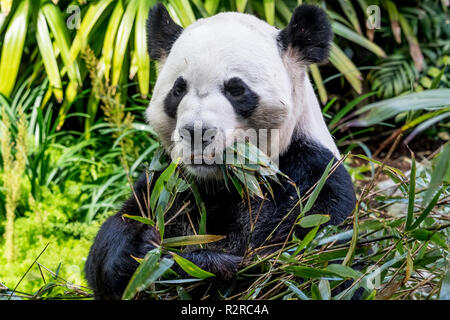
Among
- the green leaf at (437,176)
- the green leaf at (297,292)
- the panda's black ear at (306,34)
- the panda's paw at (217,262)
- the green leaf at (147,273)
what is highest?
the panda's black ear at (306,34)

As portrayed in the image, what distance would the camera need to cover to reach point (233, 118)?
2152 millimetres

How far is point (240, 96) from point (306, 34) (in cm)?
48

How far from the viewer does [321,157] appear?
231 centimetres

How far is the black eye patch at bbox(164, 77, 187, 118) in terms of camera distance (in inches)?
86.1

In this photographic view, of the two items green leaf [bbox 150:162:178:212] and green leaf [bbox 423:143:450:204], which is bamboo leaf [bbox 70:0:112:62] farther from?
green leaf [bbox 423:143:450:204]

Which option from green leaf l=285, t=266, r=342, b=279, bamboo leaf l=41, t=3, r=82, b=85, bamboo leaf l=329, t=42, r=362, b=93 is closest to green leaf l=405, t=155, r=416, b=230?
green leaf l=285, t=266, r=342, b=279

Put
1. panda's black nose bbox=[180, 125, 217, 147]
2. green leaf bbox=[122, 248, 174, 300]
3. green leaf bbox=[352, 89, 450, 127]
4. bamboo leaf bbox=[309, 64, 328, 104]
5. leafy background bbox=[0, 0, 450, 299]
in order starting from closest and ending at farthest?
green leaf bbox=[352, 89, 450, 127], green leaf bbox=[122, 248, 174, 300], panda's black nose bbox=[180, 125, 217, 147], leafy background bbox=[0, 0, 450, 299], bamboo leaf bbox=[309, 64, 328, 104]

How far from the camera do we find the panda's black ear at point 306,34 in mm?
2385

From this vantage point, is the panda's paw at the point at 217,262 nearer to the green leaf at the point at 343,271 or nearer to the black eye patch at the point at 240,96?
the green leaf at the point at 343,271

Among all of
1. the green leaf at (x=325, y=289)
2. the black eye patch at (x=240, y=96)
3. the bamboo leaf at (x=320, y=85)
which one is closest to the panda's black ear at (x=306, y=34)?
the black eye patch at (x=240, y=96)

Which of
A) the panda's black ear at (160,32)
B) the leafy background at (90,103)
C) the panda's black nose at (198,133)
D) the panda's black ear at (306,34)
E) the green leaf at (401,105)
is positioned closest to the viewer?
the green leaf at (401,105)

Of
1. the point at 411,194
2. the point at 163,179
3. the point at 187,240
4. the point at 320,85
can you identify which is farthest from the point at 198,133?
the point at 320,85
